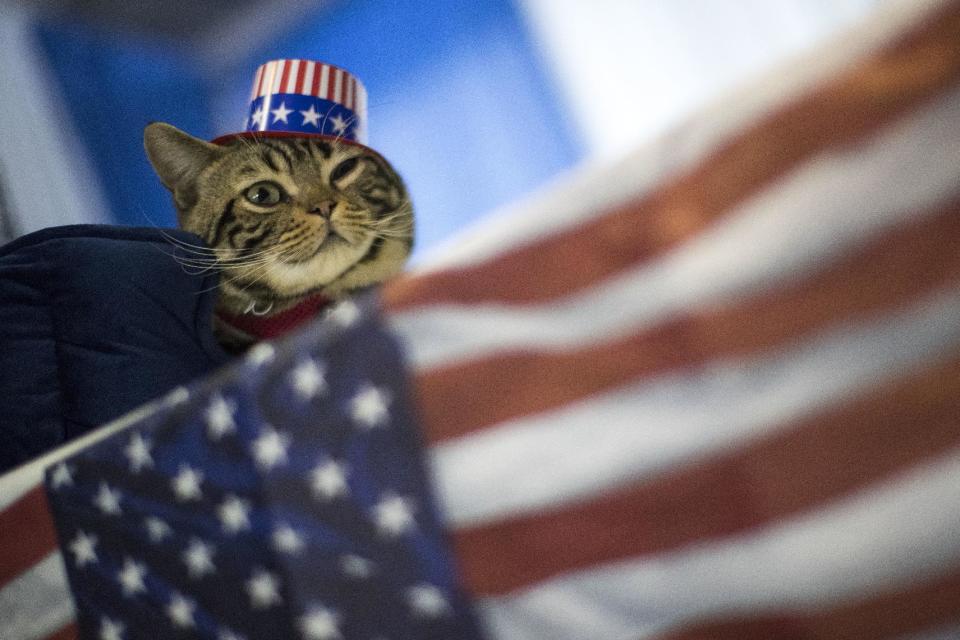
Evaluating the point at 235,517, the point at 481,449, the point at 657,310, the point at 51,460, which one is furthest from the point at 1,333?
the point at 657,310

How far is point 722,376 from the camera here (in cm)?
34

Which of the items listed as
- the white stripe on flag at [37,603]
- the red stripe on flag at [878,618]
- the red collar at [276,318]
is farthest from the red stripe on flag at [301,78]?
the red stripe on flag at [878,618]

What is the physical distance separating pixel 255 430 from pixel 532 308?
0.71 ft

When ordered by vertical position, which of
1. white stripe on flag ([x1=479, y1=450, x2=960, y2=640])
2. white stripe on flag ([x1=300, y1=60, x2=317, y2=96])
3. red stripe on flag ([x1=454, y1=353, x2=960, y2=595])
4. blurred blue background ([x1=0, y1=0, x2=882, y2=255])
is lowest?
white stripe on flag ([x1=479, y1=450, x2=960, y2=640])

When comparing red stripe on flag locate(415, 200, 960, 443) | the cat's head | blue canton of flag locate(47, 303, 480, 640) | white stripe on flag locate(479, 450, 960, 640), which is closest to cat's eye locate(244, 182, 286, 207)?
the cat's head

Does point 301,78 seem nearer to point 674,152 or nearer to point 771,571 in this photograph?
point 674,152

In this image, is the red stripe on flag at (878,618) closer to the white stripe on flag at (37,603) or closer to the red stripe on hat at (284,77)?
the white stripe on flag at (37,603)

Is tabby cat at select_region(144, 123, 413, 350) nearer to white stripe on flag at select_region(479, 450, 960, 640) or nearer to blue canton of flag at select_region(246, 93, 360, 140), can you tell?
blue canton of flag at select_region(246, 93, 360, 140)

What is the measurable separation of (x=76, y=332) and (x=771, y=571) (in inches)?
25.3

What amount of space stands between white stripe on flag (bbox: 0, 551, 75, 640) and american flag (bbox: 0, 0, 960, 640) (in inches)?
12.3

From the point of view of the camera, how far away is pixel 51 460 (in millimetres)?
540

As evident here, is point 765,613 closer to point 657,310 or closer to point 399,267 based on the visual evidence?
point 657,310

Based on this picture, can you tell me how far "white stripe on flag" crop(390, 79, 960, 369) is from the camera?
12.2 inches

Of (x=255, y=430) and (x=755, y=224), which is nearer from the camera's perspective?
(x=755, y=224)
